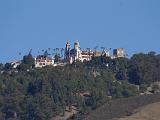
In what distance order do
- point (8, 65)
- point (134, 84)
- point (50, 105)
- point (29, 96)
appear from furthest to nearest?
point (8, 65)
point (134, 84)
point (29, 96)
point (50, 105)

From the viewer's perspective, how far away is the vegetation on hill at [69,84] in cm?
10912

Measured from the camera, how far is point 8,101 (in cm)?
11231

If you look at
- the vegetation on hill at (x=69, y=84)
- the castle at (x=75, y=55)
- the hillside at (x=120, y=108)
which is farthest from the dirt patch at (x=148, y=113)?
the castle at (x=75, y=55)

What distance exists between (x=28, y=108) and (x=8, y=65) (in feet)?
103

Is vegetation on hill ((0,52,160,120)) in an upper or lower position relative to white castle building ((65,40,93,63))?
lower

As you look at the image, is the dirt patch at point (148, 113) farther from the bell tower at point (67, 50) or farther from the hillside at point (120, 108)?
the bell tower at point (67, 50)

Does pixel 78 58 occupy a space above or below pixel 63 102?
above

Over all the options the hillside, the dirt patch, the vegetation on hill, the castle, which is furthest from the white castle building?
the dirt patch

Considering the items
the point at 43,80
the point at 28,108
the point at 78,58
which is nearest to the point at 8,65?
the point at 78,58

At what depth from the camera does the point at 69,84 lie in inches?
4537

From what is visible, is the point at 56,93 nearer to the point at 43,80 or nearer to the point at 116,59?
the point at 43,80

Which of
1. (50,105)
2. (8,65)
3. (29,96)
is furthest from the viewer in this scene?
(8,65)

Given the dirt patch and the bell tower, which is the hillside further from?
the bell tower

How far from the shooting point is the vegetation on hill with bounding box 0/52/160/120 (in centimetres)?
10912
